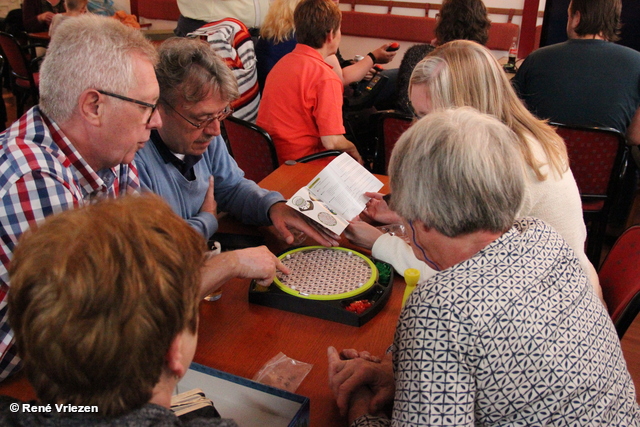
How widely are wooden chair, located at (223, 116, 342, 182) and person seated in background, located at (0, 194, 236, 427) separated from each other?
178 cm

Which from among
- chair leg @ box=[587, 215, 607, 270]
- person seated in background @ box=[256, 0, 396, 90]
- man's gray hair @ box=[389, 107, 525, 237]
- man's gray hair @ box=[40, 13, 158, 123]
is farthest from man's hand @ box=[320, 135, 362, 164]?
man's gray hair @ box=[389, 107, 525, 237]

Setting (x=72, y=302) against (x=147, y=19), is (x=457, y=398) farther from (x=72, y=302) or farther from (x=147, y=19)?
(x=147, y=19)

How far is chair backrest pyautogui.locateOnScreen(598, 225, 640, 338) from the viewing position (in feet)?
4.55

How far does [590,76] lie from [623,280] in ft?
5.86

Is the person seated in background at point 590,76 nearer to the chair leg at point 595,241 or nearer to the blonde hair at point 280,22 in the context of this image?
the chair leg at point 595,241

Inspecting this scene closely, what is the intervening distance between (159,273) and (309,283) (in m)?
0.82

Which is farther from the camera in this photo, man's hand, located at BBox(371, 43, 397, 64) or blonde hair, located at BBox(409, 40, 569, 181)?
man's hand, located at BBox(371, 43, 397, 64)

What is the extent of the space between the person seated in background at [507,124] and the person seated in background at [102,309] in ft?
3.17

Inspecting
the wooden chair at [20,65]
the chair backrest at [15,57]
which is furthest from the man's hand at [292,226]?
the chair backrest at [15,57]

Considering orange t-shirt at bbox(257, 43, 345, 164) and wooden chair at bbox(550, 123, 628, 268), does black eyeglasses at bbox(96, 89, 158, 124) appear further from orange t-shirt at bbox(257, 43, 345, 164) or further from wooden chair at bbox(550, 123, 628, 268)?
wooden chair at bbox(550, 123, 628, 268)

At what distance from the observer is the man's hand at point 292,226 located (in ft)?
5.72

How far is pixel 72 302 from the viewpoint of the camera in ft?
2.19

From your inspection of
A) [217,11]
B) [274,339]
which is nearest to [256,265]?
[274,339]

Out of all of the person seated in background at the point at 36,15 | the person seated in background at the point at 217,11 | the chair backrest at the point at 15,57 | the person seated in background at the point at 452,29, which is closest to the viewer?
the person seated in background at the point at 452,29
